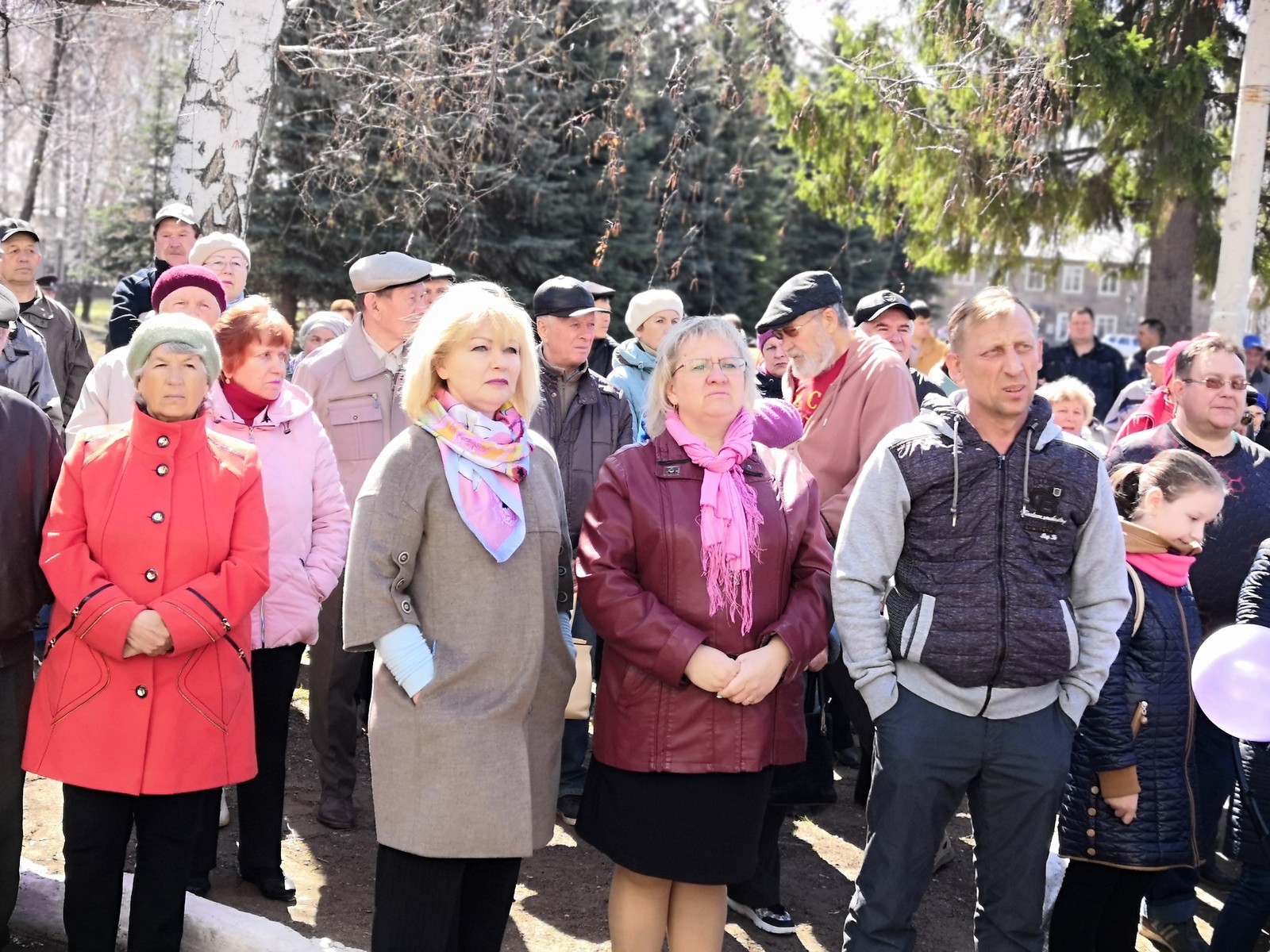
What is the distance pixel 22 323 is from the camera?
5547mm

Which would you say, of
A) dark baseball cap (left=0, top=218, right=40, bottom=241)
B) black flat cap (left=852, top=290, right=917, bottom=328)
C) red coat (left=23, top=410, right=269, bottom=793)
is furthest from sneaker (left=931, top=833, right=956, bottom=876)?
dark baseball cap (left=0, top=218, right=40, bottom=241)

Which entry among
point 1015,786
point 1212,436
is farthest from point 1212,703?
point 1212,436

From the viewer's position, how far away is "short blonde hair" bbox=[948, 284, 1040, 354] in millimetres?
3586

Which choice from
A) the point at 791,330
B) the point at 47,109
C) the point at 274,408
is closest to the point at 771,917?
the point at 791,330

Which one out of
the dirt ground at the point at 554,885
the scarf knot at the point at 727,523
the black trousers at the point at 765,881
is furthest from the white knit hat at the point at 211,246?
the black trousers at the point at 765,881

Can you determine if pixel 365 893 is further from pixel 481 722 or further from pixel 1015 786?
pixel 1015 786

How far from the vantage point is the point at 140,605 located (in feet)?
11.5

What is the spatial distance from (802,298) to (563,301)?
1.09m

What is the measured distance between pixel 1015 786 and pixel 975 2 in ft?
16.7

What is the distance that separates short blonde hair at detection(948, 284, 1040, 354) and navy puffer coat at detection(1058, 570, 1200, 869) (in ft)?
3.25

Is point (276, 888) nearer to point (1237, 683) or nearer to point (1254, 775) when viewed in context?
point (1237, 683)

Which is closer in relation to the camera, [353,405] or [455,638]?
[455,638]

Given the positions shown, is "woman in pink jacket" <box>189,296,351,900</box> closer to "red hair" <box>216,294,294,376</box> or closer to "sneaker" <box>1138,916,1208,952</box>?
"red hair" <box>216,294,294,376</box>

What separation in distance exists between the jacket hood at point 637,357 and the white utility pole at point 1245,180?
5.28 meters
